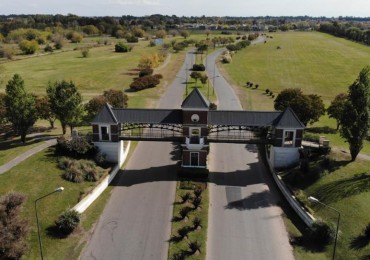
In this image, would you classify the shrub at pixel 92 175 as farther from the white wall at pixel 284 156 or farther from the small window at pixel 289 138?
the small window at pixel 289 138

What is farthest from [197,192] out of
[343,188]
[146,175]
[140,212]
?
[343,188]

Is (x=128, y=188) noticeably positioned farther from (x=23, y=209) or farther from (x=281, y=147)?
(x=281, y=147)

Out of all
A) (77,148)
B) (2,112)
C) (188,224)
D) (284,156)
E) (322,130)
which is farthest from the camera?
(322,130)

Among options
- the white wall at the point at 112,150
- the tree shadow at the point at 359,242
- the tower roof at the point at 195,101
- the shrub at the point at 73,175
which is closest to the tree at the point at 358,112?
the tree shadow at the point at 359,242

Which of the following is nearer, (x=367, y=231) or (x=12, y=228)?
(x=12, y=228)

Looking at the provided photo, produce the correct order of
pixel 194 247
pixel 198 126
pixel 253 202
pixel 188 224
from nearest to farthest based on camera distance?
pixel 194 247 < pixel 188 224 < pixel 253 202 < pixel 198 126

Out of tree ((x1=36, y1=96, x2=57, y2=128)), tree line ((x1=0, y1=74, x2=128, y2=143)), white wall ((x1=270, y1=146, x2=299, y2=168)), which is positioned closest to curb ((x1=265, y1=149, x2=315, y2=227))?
white wall ((x1=270, y1=146, x2=299, y2=168))

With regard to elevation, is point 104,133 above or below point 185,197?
above

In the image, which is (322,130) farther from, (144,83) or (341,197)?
(144,83)

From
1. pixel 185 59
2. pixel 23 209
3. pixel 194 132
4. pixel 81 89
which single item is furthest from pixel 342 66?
pixel 23 209
